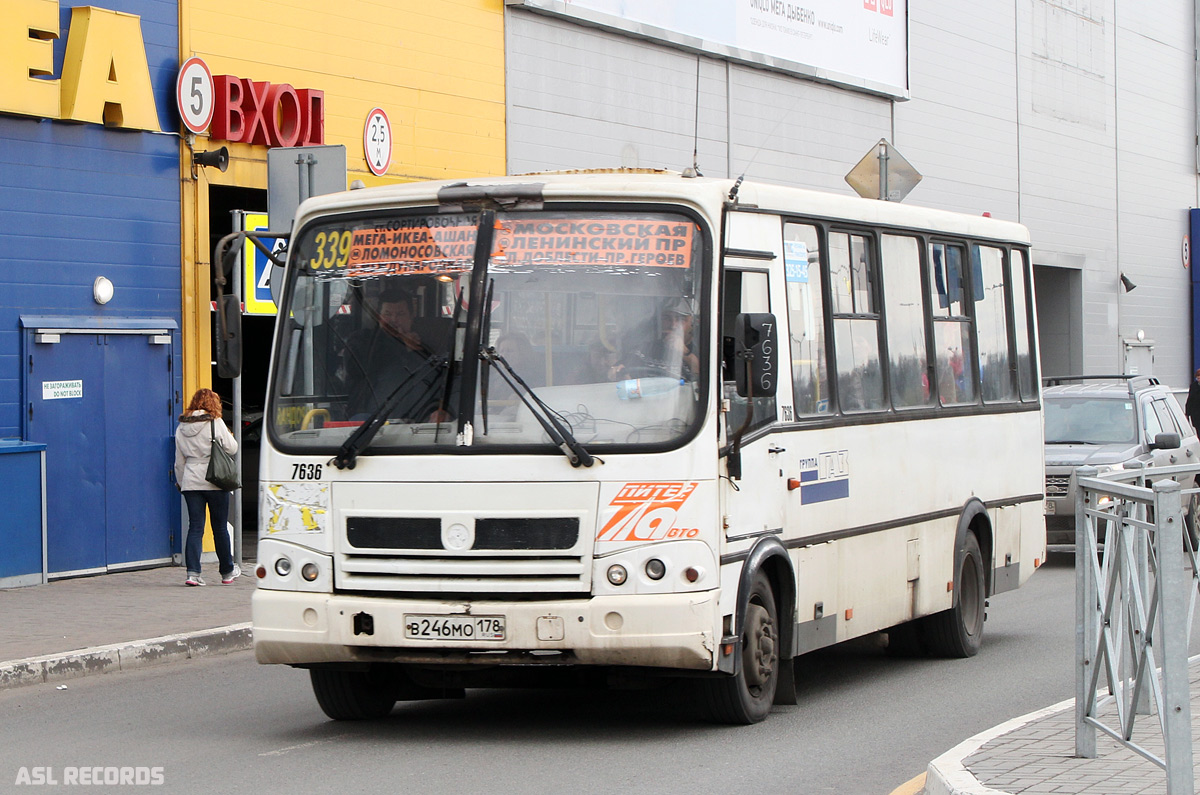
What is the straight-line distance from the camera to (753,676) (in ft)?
27.9

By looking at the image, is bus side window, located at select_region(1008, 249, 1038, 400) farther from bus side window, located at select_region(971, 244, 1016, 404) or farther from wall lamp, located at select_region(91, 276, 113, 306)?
wall lamp, located at select_region(91, 276, 113, 306)

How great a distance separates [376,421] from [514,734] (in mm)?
1718

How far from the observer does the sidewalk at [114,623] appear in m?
10.9

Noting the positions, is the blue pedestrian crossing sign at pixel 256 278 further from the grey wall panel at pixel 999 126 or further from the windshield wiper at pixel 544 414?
the windshield wiper at pixel 544 414

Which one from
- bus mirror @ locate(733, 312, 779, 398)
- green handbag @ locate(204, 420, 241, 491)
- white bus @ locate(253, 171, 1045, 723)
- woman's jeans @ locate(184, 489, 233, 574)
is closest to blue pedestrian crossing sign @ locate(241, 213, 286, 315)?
green handbag @ locate(204, 420, 241, 491)

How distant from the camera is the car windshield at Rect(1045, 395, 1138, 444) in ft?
60.0

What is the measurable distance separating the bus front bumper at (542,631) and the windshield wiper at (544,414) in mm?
667

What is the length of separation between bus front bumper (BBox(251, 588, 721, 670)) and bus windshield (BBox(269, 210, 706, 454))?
74cm

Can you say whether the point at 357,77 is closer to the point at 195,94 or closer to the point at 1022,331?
the point at 195,94

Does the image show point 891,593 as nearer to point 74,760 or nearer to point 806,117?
point 74,760

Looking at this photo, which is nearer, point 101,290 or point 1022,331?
point 1022,331

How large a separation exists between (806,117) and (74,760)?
20752 millimetres

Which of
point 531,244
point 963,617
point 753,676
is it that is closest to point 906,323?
point 963,617

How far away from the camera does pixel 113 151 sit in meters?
15.5
